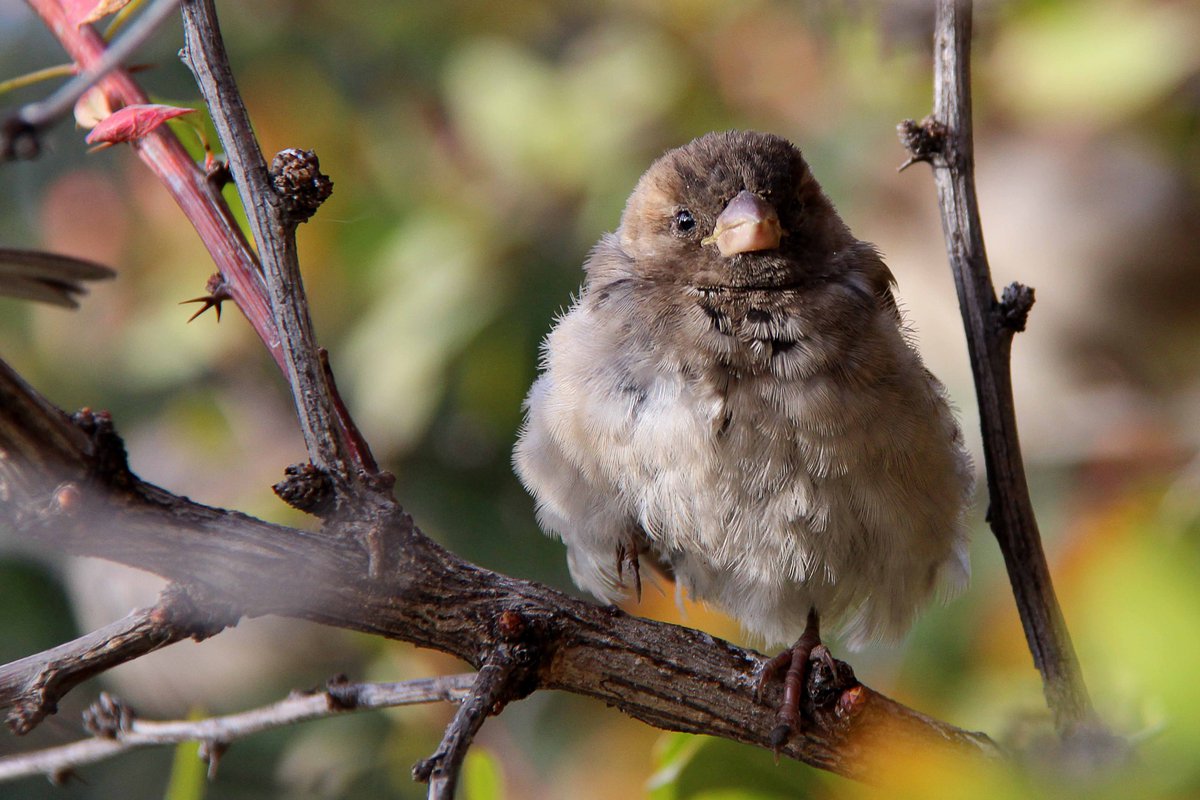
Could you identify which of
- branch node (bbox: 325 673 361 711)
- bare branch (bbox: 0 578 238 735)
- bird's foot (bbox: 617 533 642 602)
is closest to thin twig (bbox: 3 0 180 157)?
bare branch (bbox: 0 578 238 735)

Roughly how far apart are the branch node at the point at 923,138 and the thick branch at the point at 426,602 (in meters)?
0.73

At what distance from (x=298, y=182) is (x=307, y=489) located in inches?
12.9

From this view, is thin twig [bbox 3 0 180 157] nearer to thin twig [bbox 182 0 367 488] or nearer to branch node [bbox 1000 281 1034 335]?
thin twig [bbox 182 0 367 488]

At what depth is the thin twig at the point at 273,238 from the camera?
1.35 metres

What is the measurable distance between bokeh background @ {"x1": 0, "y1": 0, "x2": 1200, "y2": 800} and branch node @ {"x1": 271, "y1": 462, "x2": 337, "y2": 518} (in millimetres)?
1599

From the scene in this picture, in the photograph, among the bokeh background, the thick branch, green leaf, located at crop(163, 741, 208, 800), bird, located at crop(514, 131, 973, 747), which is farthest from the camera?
the bokeh background

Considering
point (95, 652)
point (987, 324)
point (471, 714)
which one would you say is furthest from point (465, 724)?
point (987, 324)

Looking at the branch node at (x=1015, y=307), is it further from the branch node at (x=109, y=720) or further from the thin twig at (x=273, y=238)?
the branch node at (x=109, y=720)

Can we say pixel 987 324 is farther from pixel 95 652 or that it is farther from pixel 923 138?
pixel 95 652

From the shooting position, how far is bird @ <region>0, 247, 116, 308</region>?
1.42m

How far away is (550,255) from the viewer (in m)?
3.29

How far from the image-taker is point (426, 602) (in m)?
1.50

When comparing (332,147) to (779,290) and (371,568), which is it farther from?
(371,568)

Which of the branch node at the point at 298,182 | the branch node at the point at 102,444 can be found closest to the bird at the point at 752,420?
the branch node at the point at 298,182
